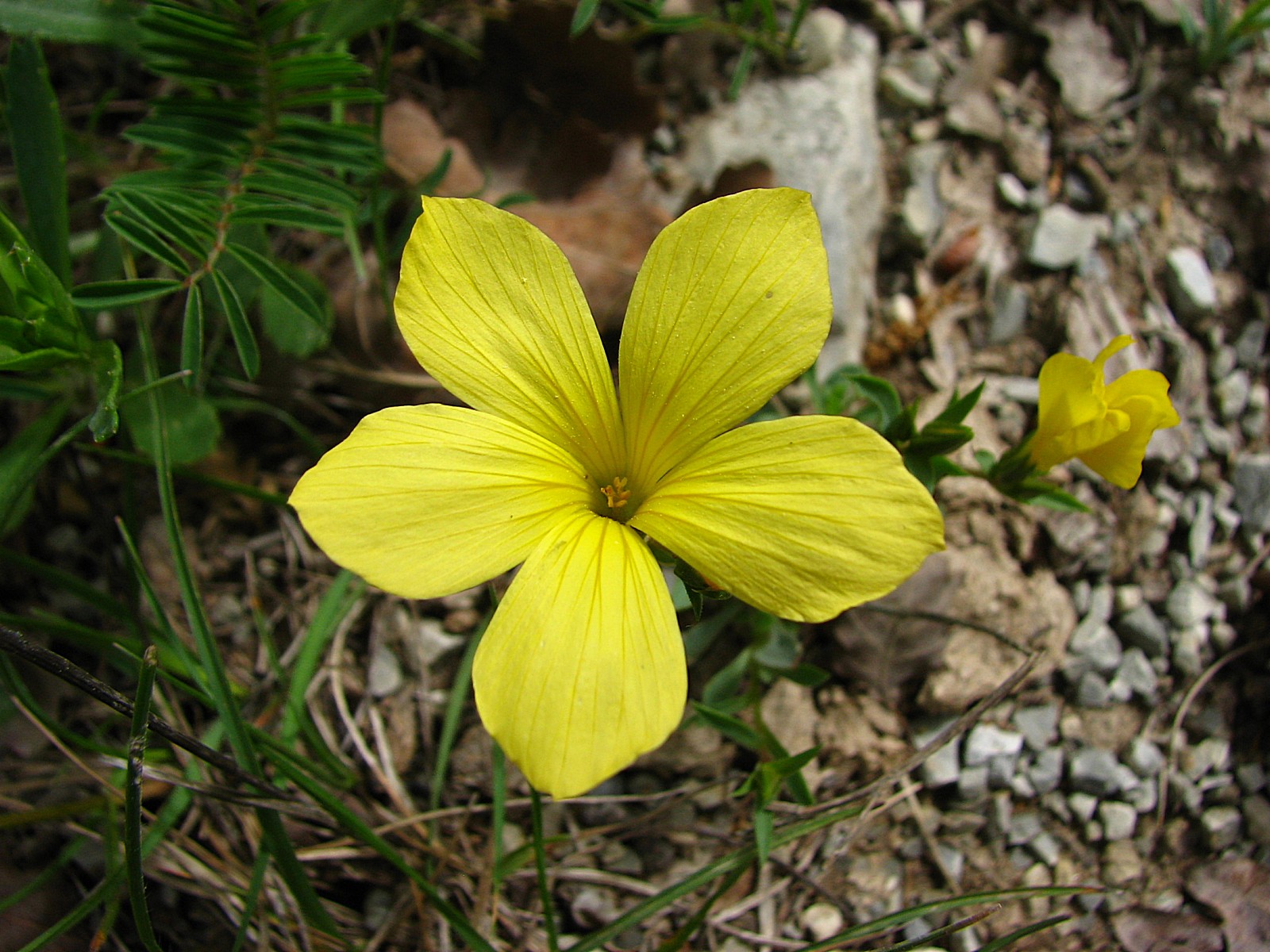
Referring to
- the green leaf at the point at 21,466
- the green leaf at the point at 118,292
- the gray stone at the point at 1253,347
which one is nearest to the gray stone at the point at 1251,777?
the gray stone at the point at 1253,347

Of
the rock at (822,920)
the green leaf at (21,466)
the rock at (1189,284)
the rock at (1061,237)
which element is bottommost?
the rock at (822,920)

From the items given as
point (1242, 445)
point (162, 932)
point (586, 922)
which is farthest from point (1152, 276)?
point (162, 932)

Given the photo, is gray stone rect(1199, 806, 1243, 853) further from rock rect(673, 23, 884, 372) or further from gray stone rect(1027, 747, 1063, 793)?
rock rect(673, 23, 884, 372)

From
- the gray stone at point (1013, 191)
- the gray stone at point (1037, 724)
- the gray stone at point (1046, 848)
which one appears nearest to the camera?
the gray stone at point (1046, 848)

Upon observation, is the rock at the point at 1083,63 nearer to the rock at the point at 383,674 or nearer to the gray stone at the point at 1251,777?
the gray stone at the point at 1251,777

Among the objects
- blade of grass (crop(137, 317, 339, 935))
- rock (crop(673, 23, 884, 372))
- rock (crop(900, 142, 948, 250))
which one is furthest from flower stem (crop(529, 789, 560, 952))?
rock (crop(900, 142, 948, 250))

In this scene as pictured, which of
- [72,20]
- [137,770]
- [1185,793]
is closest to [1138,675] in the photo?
[1185,793]

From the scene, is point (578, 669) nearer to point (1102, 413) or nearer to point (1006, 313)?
point (1102, 413)
